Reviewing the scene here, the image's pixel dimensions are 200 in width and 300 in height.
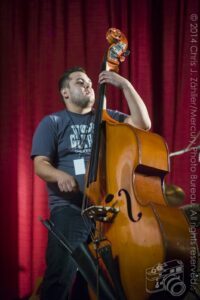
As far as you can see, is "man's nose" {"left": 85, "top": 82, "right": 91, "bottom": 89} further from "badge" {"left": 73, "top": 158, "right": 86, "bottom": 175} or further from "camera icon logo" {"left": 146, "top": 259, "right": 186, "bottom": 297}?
"camera icon logo" {"left": 146, "top": 259, "right": 186, "bottom": 297}

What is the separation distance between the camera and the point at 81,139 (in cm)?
188

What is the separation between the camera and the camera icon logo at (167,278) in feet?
4.17

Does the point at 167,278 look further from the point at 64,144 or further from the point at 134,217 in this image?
the point at 64,144

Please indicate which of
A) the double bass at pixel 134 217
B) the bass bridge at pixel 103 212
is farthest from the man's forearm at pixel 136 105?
the bass bridge at pixel 103 212

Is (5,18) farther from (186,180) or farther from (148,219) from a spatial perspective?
(148,219)

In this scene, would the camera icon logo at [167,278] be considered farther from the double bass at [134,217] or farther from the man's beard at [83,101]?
the man's beard at [83,101]

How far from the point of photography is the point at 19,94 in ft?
8.23

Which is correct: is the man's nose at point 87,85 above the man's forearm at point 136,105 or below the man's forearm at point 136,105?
above

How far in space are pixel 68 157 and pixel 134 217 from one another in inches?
23.5

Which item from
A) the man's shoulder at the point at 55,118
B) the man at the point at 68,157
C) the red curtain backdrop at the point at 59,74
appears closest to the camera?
the man at the point at 68,157

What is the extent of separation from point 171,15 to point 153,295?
169cm

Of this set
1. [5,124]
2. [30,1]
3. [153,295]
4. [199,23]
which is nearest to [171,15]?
[199,23]

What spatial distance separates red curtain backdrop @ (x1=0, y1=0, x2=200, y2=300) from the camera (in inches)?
93.5

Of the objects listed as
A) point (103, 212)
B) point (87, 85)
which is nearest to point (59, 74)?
point (87, 85)
